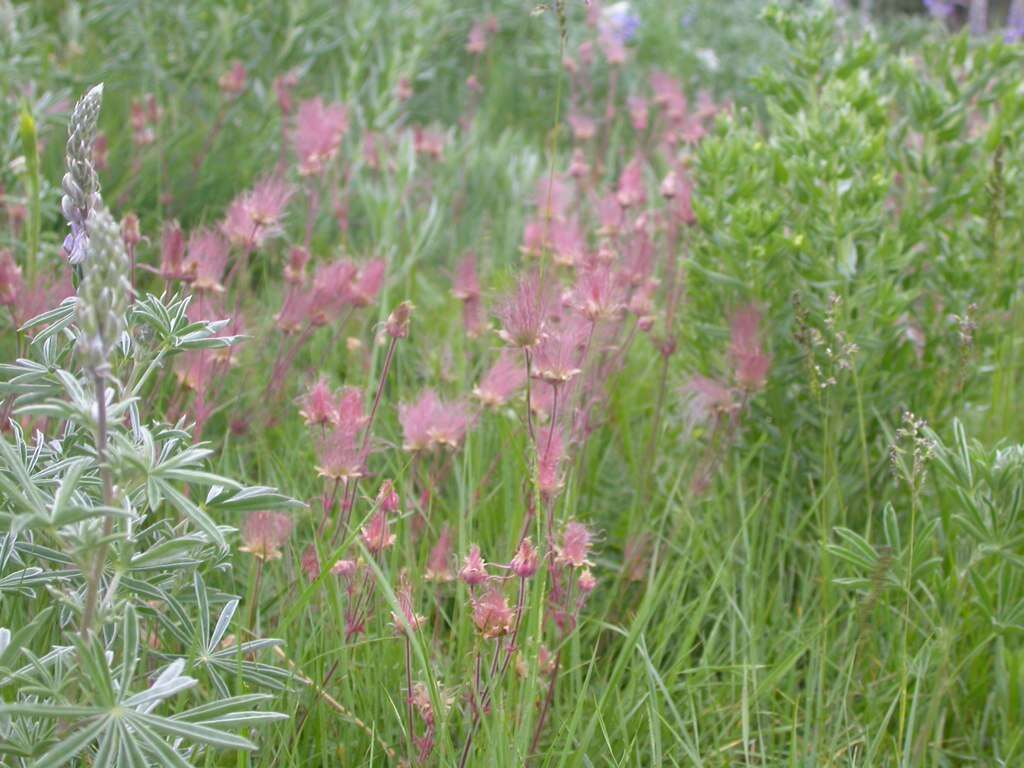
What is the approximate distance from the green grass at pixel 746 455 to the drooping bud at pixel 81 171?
0.60m

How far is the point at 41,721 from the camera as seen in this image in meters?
1.42

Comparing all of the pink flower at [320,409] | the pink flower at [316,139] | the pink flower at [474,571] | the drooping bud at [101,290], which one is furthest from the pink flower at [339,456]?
the pink flower at [316,139]

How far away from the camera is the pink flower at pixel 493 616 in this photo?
151 cm

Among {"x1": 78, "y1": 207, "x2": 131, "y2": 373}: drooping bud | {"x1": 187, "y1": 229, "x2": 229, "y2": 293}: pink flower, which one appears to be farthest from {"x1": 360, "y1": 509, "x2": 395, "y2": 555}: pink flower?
{"x1": 187, "y1": 229, "x2": 229, "y2": 293}: pink flower

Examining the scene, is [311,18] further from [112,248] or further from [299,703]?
[112,248]

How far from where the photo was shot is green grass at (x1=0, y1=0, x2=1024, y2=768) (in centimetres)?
186

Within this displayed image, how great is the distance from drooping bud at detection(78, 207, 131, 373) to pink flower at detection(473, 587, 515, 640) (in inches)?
23.8

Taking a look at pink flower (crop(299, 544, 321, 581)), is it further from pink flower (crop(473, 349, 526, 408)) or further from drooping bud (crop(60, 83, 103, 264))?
drooping bud (crop(60, 83, 103, 264))

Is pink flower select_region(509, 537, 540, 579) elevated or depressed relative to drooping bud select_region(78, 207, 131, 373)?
depressed

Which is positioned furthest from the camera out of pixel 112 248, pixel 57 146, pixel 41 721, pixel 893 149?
pixel 57 146

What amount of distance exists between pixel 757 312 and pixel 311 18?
2725mm

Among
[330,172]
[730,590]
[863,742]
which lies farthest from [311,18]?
[863,742]

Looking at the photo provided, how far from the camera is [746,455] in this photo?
2.69 m

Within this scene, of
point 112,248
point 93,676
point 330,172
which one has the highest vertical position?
point 112,248
